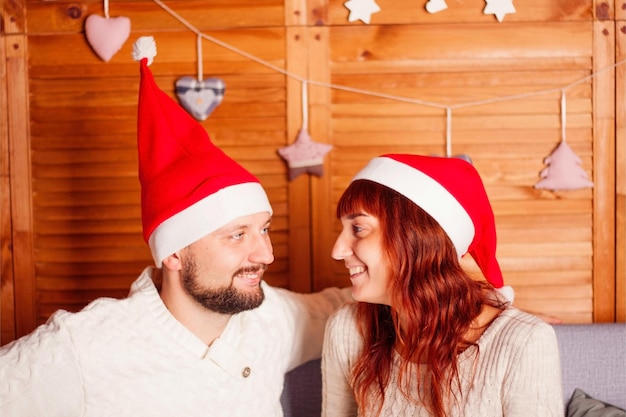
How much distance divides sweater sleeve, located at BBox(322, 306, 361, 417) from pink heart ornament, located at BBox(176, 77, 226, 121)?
90 centimetres

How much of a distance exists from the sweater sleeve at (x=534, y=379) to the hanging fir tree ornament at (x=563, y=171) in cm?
89

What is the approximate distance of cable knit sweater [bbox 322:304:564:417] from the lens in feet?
4.53

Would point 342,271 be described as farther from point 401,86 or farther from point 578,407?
point 578,407

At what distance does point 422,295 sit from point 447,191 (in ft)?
0.81

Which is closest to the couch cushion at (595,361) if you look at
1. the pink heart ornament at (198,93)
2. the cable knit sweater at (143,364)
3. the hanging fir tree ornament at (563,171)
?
the hanging fir tree ornament at (563,171)


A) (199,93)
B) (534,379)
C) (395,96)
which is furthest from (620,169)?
(199,93)

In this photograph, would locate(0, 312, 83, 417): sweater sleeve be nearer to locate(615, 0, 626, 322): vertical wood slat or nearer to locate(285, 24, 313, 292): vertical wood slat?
locate(285, 24, 313, 292): vertical wood slat

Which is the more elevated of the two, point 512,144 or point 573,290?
point 512,144

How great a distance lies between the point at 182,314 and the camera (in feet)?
5.41

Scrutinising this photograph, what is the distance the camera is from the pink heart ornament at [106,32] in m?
2.14

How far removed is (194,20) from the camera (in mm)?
2178

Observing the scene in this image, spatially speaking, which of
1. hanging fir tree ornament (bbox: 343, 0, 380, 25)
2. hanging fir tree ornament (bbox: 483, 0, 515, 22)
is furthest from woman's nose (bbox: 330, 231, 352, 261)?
hanging fir tree ornament (bbox: 483, 0, 515, 22)

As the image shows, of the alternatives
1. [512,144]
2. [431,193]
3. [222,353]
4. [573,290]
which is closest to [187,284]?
[222,353]

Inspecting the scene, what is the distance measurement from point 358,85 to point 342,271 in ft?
2.09
